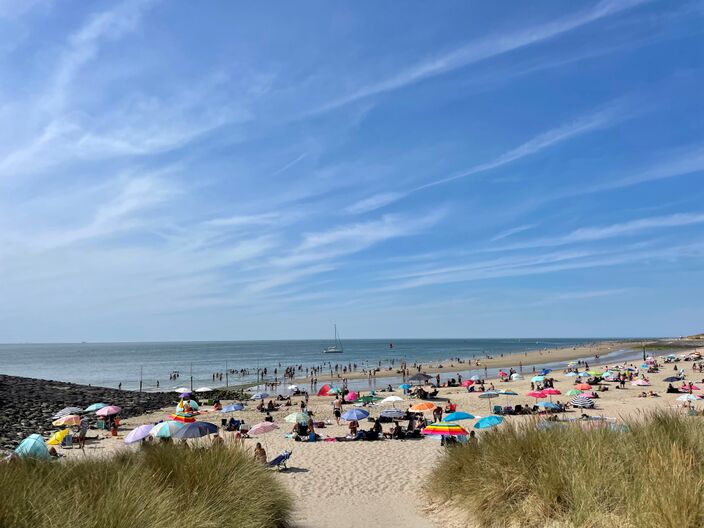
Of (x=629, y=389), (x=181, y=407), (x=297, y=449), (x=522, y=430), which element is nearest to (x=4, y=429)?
(x=181, y=407)

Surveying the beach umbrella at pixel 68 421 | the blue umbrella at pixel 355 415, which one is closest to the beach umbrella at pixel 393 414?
the blue umbrella at pixel 355 415

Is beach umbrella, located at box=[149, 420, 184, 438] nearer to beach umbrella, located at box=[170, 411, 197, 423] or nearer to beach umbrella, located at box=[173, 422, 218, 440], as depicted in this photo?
beach umbrella, located at box=[173, 422, 218, 440]

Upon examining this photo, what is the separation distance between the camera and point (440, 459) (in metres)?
10.3

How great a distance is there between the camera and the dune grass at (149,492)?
16.5 ft

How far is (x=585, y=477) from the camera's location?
6625 mm

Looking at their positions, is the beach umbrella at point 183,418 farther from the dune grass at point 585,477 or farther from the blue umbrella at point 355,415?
the dune grass at point 585,477

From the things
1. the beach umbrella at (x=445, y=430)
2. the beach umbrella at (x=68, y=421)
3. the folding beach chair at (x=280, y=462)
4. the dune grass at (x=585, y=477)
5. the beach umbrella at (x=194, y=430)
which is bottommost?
the folding beach chair at (x=280, y=462)

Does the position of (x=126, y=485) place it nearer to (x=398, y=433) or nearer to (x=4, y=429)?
(x=398, y=433)

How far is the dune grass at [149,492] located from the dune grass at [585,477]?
11.1ft

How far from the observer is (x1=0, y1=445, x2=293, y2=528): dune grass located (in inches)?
198

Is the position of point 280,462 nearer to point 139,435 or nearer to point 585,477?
point 139,435

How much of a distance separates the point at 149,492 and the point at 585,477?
558 cm

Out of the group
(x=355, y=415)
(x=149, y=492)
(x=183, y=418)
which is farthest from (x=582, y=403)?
(x=149, y=492)

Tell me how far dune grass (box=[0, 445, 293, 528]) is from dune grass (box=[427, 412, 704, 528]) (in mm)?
3377
